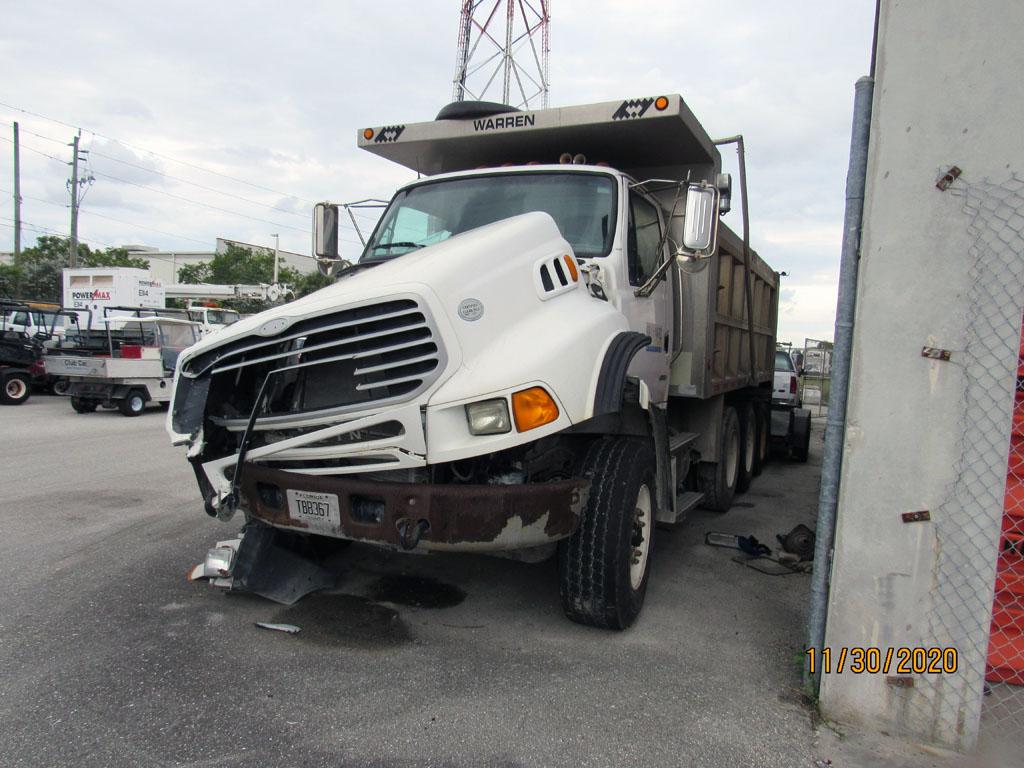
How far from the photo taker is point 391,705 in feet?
10.5

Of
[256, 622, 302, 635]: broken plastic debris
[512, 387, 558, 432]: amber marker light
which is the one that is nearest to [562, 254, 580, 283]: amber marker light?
Answer: [512, 387, 558, 432]: amber marker light

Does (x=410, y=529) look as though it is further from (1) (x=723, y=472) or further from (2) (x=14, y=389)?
(2) (x=14, y=389)

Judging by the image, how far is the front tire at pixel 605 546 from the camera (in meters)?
3.77

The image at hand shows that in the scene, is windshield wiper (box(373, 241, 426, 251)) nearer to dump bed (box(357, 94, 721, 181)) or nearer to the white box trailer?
dump bed (box(357, 94, 721, 181))

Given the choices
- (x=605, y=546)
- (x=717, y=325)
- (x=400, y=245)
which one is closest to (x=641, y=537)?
(x=605, y=546)

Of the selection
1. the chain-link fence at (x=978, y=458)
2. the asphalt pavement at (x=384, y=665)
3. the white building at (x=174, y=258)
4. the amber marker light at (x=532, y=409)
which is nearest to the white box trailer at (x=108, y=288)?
the asphalt pavement at (x=384, y=665)

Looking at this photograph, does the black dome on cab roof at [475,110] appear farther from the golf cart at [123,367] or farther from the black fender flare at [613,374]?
the golf cart at [123,367]

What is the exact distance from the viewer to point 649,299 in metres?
4.94

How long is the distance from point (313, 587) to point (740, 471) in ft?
17.5

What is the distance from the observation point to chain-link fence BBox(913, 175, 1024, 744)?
292 centimetres

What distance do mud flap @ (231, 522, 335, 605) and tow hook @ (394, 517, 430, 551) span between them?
1341 millimetres

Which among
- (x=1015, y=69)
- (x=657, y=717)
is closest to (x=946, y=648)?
(x=657, y=717)

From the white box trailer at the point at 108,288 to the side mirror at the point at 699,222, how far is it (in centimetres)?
2200

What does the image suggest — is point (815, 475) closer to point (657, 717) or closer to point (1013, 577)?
point (1013, 577)
